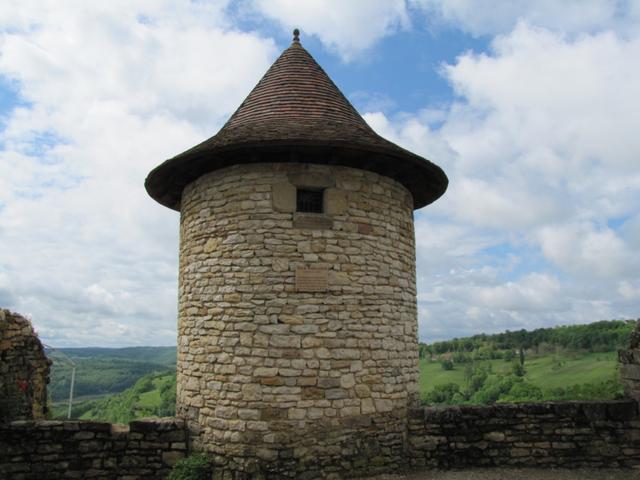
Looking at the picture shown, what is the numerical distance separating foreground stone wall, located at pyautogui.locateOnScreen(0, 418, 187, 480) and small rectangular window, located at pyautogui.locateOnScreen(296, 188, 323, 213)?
3559 millimetres

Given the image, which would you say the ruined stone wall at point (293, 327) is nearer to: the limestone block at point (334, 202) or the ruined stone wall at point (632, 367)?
the limestone block at point (334, 202)

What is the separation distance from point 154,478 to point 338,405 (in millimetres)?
2748

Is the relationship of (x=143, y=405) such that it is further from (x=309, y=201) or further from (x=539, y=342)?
(x=539, y=342)

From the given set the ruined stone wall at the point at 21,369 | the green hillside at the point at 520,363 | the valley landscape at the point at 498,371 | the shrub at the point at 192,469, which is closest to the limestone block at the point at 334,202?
the shrub at the point at 192,469

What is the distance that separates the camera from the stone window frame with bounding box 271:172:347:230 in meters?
6.70

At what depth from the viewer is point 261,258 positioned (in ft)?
21.6

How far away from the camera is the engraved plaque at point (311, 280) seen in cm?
650

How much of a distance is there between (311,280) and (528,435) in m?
4.01

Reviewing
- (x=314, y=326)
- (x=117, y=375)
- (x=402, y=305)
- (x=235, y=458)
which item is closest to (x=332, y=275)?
(x=314, y=326)

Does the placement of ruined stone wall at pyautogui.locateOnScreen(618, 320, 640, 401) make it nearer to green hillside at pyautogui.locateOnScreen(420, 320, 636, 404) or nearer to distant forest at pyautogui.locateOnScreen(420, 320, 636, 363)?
green hillside at pyautogui.locateOnScreen(420, 320, 636, 404)

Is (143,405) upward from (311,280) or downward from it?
downward

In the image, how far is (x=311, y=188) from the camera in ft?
22.6

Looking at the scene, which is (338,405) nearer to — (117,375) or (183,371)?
(183,371)

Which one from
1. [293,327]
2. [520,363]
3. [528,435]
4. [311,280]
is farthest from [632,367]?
[520,363]
